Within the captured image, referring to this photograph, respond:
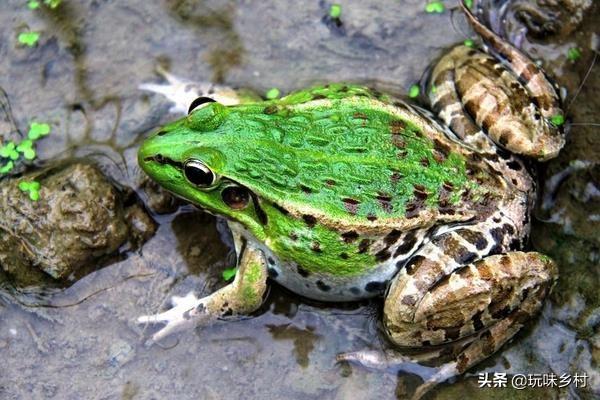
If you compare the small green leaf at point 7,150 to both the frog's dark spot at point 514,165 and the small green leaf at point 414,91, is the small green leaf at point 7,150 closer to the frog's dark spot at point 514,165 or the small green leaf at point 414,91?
the small green leaf at point 414,91

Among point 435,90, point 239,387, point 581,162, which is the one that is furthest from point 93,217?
point 581,162

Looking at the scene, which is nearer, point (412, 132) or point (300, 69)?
point (412, 132)

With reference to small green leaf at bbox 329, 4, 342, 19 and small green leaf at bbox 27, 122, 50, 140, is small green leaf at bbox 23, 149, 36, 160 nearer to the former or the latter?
small green leaf at bbox 27, 122, 50, 140

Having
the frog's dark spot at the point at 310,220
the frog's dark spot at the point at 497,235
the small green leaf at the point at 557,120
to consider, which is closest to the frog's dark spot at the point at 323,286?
the frog's dark spot at the point at 310,220

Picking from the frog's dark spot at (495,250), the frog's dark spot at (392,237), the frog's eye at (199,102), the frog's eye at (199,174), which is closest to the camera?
the frog's eye at (199,174)

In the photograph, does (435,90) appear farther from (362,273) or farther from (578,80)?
(362,273)

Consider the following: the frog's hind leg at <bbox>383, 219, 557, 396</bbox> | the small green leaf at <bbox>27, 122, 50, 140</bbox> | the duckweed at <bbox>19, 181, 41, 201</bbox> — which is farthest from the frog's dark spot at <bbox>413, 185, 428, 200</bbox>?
the small green leaf at <bbox>27, 122, 50, 140</bbox>
